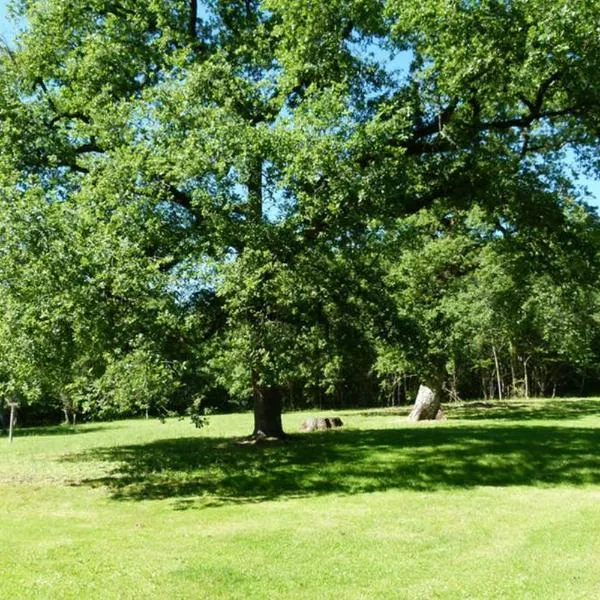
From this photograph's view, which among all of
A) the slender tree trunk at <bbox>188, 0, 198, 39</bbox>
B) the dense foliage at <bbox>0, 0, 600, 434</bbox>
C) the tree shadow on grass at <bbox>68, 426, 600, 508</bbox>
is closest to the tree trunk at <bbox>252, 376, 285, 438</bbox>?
the tree shadow on grass at <bbox>68, 426, 600, 508</bbox>

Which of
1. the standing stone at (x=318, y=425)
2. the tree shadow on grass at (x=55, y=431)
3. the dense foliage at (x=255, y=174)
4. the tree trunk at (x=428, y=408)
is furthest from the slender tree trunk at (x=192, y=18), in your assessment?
the tree shadow on grass at (x=55, y=431)

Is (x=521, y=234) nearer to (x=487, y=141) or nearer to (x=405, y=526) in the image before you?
(x=487, y=141)

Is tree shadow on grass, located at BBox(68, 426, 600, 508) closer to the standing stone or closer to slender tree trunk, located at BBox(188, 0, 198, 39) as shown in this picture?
the standing stone

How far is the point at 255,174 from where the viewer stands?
1239 centimetres

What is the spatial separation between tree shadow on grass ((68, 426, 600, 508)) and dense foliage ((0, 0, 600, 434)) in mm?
1655

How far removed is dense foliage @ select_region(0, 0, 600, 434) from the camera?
11.4 metres

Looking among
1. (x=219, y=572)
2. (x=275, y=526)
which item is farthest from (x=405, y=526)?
(x=219, y=572)

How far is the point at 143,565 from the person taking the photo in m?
6.90

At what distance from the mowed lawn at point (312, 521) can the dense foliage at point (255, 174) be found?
1.96 metres

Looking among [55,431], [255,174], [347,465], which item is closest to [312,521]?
[347,465]

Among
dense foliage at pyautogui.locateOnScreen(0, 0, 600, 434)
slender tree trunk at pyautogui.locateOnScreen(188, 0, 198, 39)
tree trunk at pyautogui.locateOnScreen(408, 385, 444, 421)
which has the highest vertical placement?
slender tree trunk at pyautogui.locateOnScreen(188, 0, 198, 39)

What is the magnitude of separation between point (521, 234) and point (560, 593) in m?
11.7

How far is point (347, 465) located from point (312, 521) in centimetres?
476

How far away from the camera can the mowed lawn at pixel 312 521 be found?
20.5ft
